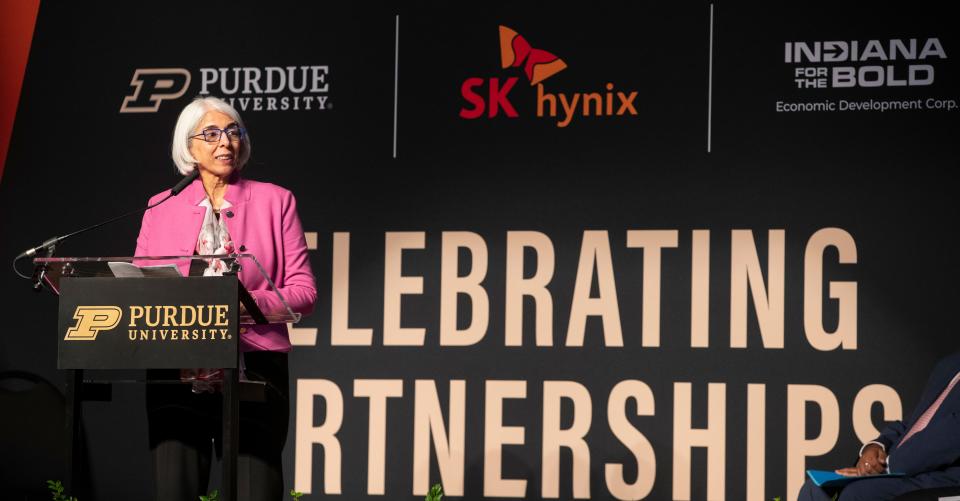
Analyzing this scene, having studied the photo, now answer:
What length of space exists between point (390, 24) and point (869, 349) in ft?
7.90

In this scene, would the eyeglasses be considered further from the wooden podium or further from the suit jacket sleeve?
the wooden podium

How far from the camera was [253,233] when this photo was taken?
9.48ft

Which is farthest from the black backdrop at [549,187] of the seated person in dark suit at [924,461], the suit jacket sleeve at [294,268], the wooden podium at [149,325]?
the wooden podium at [149,325]

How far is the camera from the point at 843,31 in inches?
172

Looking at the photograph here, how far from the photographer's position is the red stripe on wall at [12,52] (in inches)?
191

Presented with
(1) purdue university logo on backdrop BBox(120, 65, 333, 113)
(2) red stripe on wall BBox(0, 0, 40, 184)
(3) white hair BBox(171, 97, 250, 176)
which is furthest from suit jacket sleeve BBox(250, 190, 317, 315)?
(2) red stripe on wall BBox(0, 0, 40, 184)

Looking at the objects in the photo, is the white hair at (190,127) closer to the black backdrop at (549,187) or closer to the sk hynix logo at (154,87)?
the black backdrop at (549,187)

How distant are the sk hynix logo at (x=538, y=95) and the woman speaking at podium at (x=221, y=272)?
5.69 ft

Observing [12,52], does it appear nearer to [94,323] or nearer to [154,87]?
[154,87]

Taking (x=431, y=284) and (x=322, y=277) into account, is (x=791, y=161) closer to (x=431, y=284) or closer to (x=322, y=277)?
(x=431, y=284)

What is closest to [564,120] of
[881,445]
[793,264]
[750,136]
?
[750,136]

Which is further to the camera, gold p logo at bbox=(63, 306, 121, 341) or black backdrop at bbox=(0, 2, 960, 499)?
black backdrop at bbox=(0, 2, 960, 499)

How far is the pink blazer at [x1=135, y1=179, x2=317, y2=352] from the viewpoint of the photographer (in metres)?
2.86

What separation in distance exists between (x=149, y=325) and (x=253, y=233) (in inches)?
20.5
